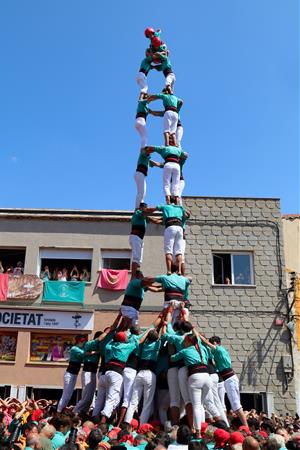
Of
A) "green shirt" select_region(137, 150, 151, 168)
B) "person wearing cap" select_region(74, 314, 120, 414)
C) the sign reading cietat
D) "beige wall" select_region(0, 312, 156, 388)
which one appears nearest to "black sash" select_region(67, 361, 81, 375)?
"person wearing cap" select_region(74, 314, 120, 414)

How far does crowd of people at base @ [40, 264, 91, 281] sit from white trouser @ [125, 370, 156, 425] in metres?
11.3

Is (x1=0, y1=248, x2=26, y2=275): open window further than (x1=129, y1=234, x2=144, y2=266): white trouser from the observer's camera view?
Yes

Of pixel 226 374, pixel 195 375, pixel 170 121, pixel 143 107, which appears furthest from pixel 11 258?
pixel 195 375

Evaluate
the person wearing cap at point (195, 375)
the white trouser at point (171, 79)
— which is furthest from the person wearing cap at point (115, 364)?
the white trouser at point (171, 79)

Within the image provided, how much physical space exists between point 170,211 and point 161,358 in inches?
127

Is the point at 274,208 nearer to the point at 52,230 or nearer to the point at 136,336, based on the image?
the point at 52,230

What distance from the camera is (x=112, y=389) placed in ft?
29.6

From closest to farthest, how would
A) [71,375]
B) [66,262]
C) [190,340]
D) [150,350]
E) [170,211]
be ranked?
[190,340], [150,350], [71,375], [170,211], [66,262]

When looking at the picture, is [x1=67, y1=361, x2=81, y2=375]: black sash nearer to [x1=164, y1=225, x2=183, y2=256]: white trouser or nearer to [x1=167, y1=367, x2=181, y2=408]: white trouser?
[x1=167, y1=367, x2=181, y2=408]: white trouser

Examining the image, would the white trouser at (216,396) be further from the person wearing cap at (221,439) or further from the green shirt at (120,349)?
the person wearing cap at (221,439)

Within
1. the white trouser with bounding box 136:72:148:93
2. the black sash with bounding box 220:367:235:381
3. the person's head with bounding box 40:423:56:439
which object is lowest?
the person's head with bounding box 40:423:56:439

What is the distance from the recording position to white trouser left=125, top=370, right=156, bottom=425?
890 centimetres

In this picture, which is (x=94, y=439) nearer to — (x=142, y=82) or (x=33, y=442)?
(x=33, y=442)

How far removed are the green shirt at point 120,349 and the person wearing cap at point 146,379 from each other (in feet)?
0.70
